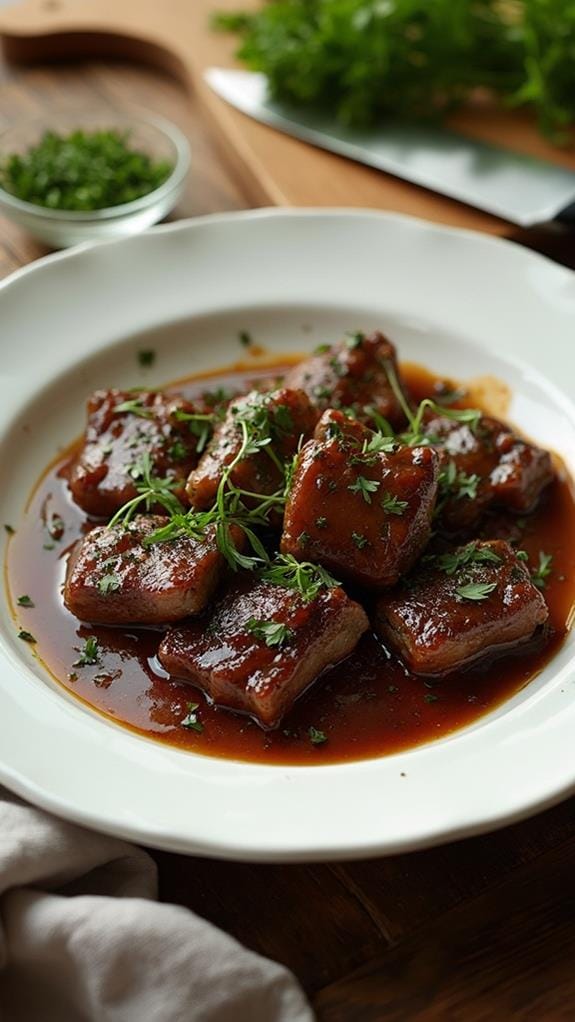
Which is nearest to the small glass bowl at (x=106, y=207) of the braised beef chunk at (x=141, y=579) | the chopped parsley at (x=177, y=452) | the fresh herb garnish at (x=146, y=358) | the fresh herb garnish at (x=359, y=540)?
the fresh herb garnish at (x=146, y=358)

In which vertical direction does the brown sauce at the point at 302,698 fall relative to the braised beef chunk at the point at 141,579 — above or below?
below

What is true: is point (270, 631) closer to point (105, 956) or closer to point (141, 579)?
point (141, 579)

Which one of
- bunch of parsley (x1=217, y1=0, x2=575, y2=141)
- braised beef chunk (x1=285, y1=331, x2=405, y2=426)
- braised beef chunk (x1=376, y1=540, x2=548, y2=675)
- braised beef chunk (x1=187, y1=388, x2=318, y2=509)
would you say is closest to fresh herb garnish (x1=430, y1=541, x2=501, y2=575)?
braised beef chunk (x1=376, y1=540, x2=548, y2=675)

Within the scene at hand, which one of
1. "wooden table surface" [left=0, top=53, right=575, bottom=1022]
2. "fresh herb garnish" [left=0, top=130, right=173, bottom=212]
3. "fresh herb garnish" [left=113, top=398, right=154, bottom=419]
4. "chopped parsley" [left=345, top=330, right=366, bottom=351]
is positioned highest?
"fresh herb garnish" [left=0, top=130, right=173, bottom=212]

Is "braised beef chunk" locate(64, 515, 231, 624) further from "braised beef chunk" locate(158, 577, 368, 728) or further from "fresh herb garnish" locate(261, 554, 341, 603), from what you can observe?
"fresh herb garnish" locate(261, 554, 341, 603)

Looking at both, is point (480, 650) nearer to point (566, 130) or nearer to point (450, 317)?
point (450, 317)

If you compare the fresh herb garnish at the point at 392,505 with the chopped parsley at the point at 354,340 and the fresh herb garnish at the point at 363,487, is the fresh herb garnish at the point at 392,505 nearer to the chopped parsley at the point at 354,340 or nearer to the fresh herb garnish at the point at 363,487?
the fresh herb garnish at the point at 363,487

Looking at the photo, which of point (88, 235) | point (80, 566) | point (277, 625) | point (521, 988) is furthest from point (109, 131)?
point (521, 988)

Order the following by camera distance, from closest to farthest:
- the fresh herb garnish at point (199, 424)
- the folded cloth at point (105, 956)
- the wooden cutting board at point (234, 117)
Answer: the folded cloth at point (105, 956) < the fresh herb garnish at point (199, 424) < the wooden cutting board at point (234, 117)
